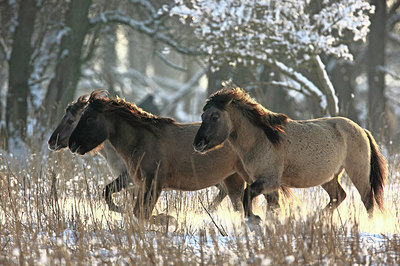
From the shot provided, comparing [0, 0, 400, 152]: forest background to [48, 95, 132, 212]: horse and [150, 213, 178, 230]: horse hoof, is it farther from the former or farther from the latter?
[150, 213, 178, 230]: horse hoof

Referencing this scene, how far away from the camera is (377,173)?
21.7 feet

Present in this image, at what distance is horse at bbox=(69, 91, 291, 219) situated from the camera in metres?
5.95

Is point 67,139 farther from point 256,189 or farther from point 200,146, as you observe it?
point 256,189

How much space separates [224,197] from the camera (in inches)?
294

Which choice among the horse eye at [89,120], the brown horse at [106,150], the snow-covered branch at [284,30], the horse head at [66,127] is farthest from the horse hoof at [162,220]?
the snow-covered branch at [284,30]

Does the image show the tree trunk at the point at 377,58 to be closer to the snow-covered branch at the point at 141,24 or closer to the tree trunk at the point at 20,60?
the snow-covered branch at the point at 141,24

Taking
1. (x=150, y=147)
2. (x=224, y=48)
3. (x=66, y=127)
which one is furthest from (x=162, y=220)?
(x=224, y=48)

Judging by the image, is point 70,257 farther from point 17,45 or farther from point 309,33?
point 17,45

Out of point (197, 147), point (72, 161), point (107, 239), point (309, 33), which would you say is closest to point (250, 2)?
point (309, 33)

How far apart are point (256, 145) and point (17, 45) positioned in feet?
36.5

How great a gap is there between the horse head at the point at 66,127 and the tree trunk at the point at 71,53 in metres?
8.54

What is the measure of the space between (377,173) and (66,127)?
3.69 m

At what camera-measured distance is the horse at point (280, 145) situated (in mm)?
5582

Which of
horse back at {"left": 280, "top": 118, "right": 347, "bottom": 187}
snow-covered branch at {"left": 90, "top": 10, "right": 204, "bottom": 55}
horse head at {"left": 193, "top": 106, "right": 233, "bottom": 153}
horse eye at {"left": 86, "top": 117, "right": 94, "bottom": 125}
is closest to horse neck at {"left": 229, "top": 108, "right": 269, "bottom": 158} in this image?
horse head at {"left": 193, "top": 106, "right": 233, "bottom": 153}
